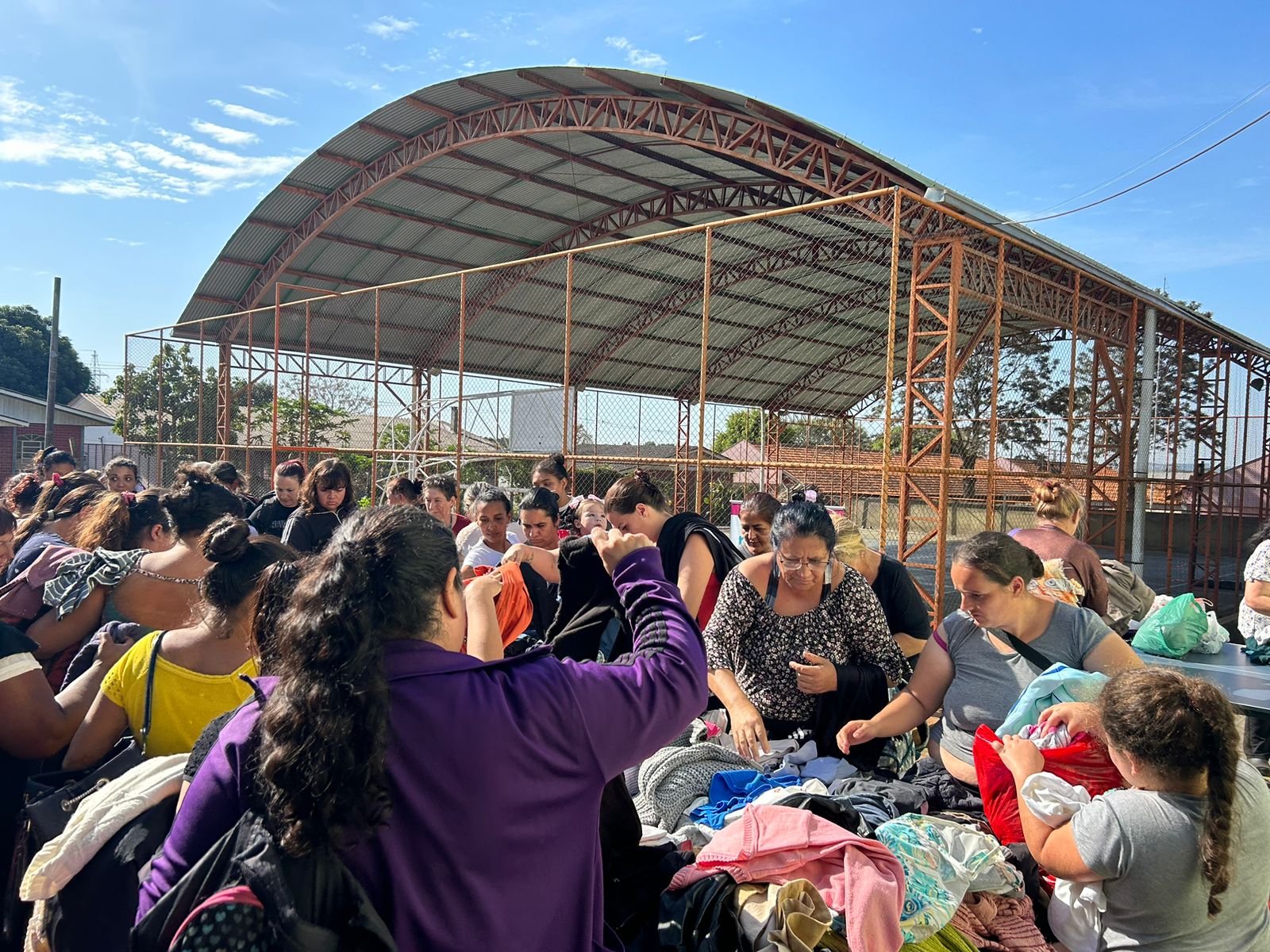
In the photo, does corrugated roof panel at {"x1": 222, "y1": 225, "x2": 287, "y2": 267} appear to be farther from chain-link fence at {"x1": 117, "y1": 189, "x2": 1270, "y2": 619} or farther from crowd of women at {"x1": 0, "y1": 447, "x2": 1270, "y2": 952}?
crowd of women at {"x1": 0, "y1": 447, "x2": 1270, "y2": 952}

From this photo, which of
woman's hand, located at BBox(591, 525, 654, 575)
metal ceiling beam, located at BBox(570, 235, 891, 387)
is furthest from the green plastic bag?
metal ceiling beam, located at BBox(570, 235, 891, 387)

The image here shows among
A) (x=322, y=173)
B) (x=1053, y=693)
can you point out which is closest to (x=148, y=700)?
(x=1053, y=693)

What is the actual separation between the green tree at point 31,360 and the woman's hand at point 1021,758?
44793mm

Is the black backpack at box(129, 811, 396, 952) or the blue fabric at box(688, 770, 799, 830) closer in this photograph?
the black backpack at box(129, 811, 396, 952)

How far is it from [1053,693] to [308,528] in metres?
4.47

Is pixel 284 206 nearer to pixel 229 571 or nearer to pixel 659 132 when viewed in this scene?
pixel 659 132

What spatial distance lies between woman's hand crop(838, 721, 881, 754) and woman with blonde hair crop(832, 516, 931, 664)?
98 centimetres

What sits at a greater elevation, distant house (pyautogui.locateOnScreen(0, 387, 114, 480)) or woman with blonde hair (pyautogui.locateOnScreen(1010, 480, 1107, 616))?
distant house (pyautogui.locateOnScreen(0, 387, 114, 480))

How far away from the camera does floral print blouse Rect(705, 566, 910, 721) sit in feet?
10.5

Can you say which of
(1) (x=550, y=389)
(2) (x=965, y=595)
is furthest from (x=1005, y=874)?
(1) (x=550, y=389)

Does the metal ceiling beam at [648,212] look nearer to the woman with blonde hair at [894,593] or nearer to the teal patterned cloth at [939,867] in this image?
the woman with blonde hair at [894,593]

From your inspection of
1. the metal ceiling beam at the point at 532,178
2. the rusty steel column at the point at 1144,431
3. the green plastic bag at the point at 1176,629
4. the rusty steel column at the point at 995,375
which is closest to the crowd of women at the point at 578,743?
the green plastic bag at the point at 1176,629

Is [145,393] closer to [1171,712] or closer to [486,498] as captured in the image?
[486,498]

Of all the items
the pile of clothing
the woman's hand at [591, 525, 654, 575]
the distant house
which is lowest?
the pile of clothing
